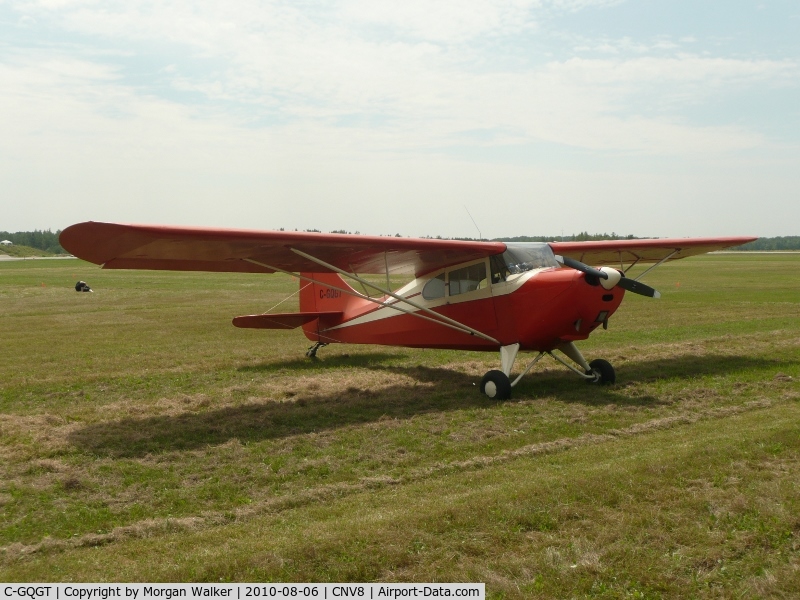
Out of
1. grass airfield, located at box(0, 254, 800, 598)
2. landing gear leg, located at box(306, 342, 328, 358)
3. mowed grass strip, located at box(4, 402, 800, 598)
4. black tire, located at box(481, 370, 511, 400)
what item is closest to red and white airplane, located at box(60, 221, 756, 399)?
black tire, located at box(481, 370, 511, 400)

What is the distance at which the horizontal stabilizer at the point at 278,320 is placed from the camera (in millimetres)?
13469

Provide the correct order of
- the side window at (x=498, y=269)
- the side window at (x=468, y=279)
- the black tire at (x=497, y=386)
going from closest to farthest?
the black tire at (x=497, y=386) → the side window at (x=498, y=269) → the side window at (x=468, y=279)

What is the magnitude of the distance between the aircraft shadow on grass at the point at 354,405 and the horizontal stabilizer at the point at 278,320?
0.92 meters

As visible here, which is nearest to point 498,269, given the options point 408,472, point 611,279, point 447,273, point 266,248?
point 447,273

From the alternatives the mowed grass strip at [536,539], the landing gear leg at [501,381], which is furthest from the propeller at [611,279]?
the mowed grass strip at [536,539]

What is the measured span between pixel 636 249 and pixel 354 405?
6821 millimetres

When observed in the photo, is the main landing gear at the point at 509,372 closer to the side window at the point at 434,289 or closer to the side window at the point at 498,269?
the side window at the point at 498,269

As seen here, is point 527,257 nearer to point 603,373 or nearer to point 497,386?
point 497,386

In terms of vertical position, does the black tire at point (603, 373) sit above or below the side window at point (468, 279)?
below

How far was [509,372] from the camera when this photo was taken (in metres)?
10.3

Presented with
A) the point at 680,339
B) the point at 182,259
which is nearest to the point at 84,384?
the point at 182,259

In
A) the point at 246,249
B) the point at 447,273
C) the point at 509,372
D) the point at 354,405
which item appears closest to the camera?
the point at 246,249

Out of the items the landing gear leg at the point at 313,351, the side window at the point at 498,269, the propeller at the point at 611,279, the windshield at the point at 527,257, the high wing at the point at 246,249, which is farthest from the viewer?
the landing gear leg at the point at 313,351

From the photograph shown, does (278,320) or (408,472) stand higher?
(278,320)
